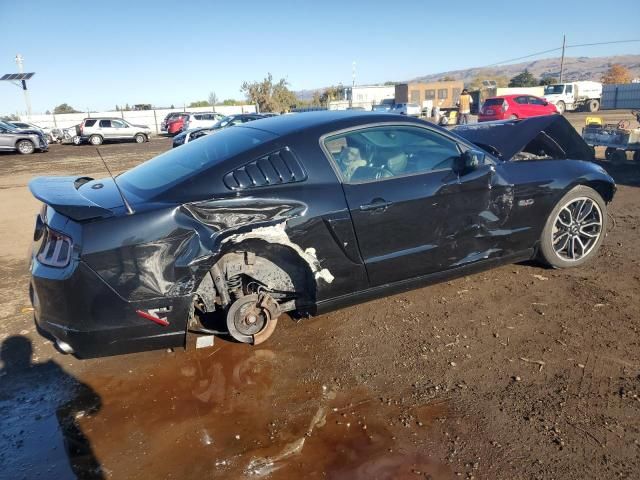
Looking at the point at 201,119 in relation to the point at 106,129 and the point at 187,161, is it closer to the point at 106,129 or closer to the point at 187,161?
the point at 106,129

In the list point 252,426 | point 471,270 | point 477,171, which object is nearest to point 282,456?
point 252,426

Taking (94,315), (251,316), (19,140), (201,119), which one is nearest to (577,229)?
(251,316)

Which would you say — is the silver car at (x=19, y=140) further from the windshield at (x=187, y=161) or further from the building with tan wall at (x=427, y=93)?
the building with tan wall at (x=427, y=93)

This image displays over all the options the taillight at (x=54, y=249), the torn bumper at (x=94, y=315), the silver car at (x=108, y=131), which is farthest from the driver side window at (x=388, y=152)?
the silver car at (x=108, y=131)

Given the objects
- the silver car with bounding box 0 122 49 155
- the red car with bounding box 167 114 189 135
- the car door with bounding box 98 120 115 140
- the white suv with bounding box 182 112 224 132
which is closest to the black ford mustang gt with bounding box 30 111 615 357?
the silver car with bounding box 0 122 49 155

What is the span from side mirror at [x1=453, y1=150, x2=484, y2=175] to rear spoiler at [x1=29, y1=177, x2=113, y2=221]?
245 cm

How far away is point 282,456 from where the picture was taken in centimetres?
228

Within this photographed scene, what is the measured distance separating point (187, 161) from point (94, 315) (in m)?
1.22

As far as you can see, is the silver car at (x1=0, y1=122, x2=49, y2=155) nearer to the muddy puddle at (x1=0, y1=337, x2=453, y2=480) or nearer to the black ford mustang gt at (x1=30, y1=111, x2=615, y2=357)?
the black ford mustang gt at (x1=30, y1=111, x2=615, y2=357)

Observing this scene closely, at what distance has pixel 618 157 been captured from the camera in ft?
31.1

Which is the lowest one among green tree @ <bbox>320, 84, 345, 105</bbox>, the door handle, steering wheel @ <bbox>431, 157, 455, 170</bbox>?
the door handle

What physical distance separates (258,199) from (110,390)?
4.99 ft

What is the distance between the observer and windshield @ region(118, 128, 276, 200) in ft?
9.73

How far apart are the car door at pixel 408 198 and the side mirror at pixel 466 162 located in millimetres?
32
